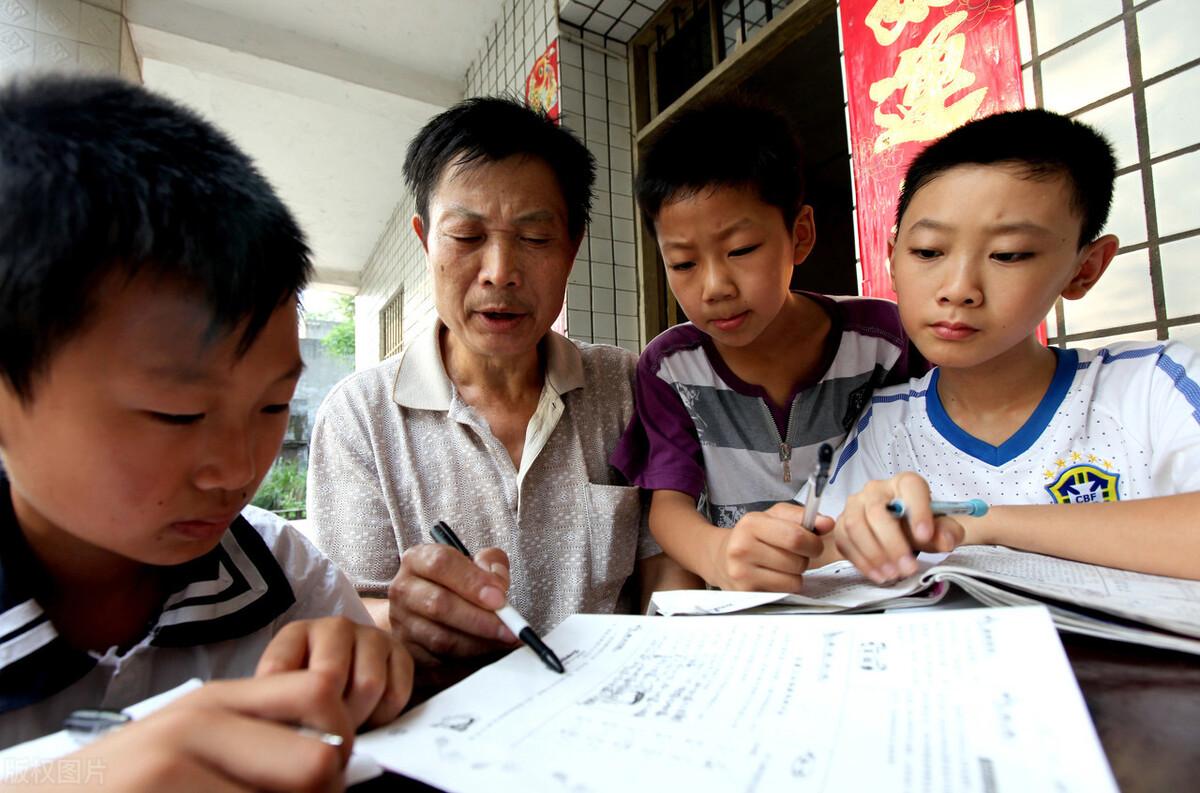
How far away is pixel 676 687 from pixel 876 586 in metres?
0.35

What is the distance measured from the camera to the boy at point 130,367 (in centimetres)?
45

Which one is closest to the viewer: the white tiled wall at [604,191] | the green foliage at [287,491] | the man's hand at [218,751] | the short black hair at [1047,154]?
the man's hand at [218,751]

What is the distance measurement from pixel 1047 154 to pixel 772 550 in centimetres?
78

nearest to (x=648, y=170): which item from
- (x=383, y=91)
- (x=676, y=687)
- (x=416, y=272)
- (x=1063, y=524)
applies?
(x=1063, y=524)

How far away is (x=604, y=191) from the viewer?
9.65 feet

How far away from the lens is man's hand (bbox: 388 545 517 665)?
0.63m

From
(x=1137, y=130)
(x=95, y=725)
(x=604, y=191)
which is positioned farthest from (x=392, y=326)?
(x=95, y=725)

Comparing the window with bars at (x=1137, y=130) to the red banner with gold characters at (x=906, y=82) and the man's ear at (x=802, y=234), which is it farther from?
the man's ear at (x=802, y=234)

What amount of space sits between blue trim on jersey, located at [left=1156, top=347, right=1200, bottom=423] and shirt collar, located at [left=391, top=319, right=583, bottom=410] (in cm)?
95

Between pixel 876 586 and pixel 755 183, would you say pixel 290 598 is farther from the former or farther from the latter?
pixel 755 183

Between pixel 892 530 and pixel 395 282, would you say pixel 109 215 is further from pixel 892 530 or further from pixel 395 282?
pixel 395 282

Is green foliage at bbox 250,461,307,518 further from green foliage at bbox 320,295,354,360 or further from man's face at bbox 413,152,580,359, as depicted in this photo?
man's face at bbox 413,152,580,359

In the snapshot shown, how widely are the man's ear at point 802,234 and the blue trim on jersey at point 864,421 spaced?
1.10ft

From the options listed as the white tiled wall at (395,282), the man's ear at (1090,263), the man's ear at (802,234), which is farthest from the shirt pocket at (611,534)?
the white tiled wall at (395,282)
